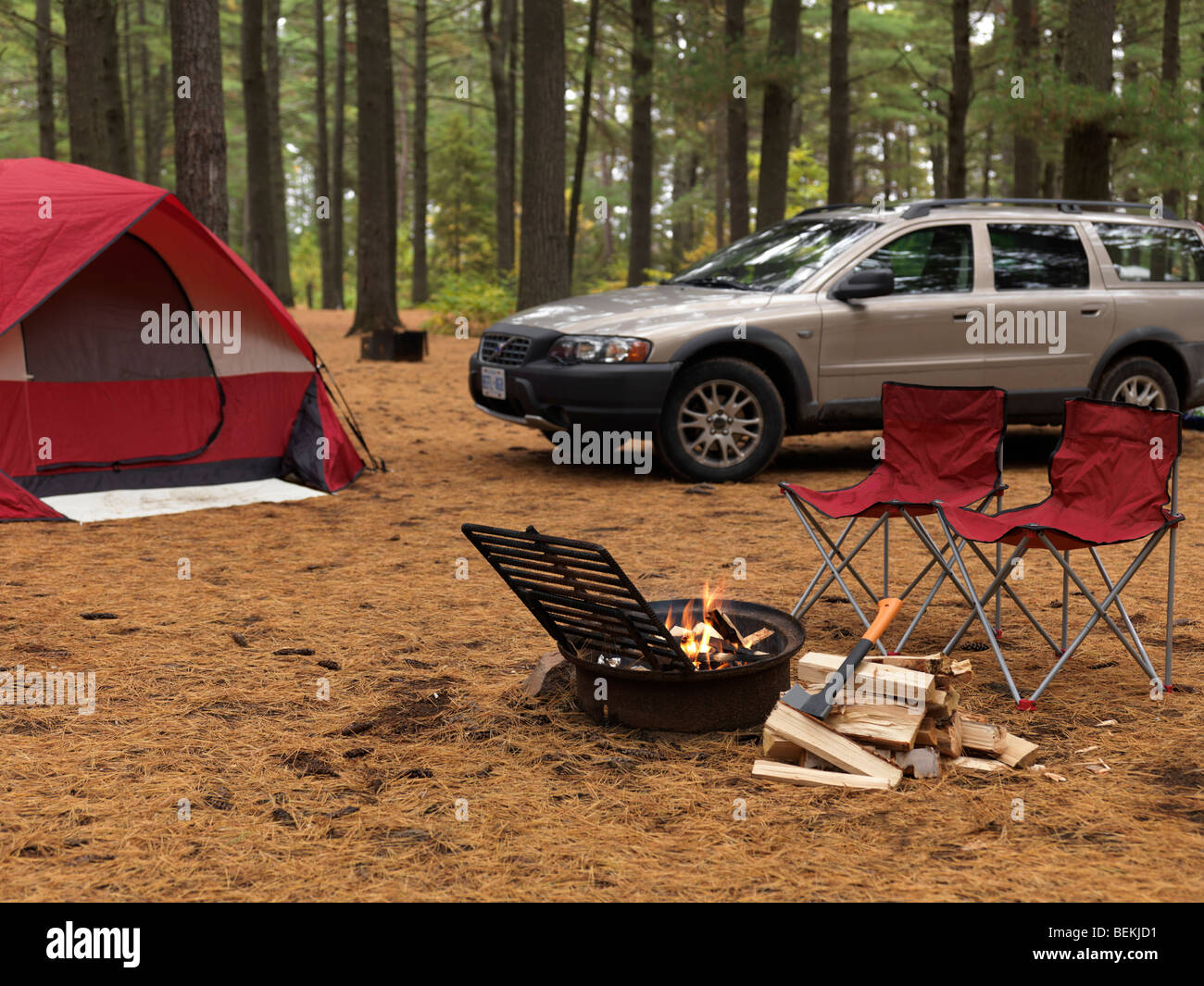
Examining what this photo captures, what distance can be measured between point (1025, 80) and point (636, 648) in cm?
1068

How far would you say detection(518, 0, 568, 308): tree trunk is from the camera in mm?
13688

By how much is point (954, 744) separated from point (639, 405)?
454 cm

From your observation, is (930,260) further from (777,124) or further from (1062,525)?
(777,124)

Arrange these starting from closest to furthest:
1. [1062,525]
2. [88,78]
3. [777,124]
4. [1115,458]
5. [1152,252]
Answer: [1062,525] → [1115,458] → [1152,252] → [88,78] → [777,124]

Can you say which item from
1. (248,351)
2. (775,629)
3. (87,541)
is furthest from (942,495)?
(248,351)

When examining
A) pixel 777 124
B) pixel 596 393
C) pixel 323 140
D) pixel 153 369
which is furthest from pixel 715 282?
pixel 323 140

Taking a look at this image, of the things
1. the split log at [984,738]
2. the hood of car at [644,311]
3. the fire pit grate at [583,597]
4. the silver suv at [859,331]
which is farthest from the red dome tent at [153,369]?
the split log at [984,738]

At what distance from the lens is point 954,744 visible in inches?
146

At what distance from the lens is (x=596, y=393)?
7.93 meters

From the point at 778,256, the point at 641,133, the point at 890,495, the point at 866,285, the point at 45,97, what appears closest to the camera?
the point at 890,495

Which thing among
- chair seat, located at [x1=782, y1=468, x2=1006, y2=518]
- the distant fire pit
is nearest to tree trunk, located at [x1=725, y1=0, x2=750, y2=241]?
chair seat, located at [x1=782, y1=468, x2=1006, y2=518]

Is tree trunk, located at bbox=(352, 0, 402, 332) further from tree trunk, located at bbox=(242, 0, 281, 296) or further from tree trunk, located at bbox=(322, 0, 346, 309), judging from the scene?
tree trunk, located at bbox=(322, 0, 346, 309)

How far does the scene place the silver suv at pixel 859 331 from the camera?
8.12m
